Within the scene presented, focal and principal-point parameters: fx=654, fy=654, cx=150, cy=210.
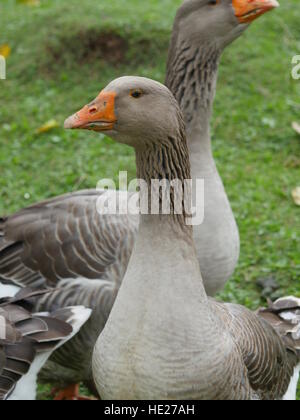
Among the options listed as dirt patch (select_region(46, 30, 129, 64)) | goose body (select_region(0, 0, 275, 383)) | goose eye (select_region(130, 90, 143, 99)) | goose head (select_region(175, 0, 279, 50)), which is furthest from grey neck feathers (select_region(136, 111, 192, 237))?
dirt patch (select_region(46, 30, 129, 64))

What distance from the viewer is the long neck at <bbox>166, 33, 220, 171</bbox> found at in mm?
3434

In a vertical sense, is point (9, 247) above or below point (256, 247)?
above

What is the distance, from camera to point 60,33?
6.75 m

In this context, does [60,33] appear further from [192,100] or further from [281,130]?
[192,100]

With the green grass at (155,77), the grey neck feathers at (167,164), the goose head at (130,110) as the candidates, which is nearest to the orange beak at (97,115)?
the goose head at (130,110)

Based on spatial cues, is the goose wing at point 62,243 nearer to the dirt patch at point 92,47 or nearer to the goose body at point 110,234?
the goose body at point 110,234

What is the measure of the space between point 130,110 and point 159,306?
2.40ft

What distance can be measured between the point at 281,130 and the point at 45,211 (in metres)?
3.10

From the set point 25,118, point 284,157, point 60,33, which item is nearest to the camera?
point 284,157

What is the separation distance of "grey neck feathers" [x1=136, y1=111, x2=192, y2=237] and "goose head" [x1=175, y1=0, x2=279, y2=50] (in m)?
1.06

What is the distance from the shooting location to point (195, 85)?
3.46 meters

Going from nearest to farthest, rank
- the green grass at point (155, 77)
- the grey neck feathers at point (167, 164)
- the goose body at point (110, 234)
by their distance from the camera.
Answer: the grey neck feathers at point (167, 164) → the goose body at point (110, 234) → the green grass at point (155, 77)

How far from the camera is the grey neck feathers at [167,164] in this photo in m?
2.49

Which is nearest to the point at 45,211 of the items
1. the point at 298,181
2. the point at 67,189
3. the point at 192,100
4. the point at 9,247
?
the point at 9,247
